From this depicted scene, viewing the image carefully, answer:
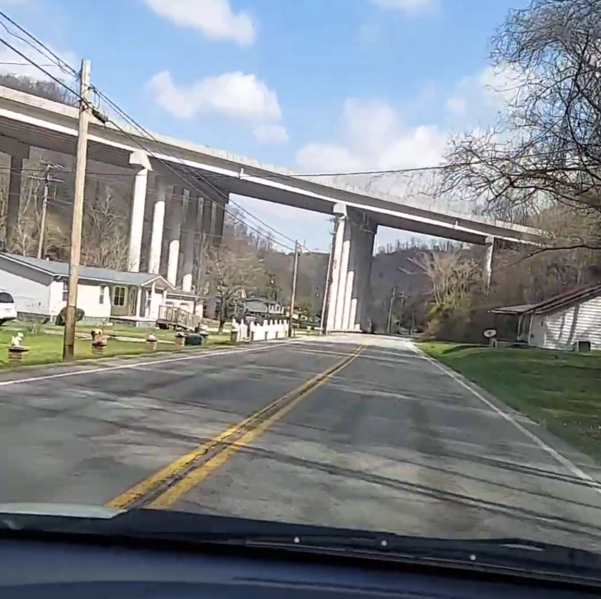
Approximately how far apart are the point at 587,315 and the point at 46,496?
2121 inches

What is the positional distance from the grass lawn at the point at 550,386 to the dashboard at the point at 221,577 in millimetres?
9743

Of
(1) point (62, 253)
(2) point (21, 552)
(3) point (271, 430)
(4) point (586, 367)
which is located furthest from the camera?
(1) point (62, 253)

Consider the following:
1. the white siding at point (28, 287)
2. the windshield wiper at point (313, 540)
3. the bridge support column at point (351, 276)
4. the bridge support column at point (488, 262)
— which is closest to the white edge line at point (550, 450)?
the windshield wiper at point (313, 540)

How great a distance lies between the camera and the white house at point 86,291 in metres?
53.1

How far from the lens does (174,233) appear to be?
8019 centimetres

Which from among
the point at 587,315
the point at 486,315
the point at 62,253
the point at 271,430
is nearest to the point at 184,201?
the point at 62,253

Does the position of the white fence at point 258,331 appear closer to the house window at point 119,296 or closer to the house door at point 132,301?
the house door at point 132,301

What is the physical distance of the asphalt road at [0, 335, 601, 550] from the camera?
23.5 ft

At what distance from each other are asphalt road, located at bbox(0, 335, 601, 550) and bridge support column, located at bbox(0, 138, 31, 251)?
50.7 metres

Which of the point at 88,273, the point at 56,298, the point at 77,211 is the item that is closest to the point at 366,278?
the point at 88,273

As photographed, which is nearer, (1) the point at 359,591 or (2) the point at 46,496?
(1) the point at 359,591

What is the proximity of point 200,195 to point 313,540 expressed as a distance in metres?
74.2

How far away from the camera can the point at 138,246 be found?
224 feet

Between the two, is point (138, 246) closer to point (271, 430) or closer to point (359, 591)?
point (271, 430)
